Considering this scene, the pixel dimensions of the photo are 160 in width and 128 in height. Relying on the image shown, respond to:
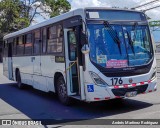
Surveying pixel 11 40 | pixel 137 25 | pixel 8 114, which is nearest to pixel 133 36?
pixel 137 25

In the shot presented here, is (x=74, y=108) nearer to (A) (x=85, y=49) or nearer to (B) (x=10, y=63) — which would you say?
(A) (x=85, y=49)

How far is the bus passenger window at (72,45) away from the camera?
952 cm

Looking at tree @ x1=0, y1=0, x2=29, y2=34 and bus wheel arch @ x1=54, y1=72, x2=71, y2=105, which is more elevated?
tree @ x1=0, y1=0, x2=29, y2=34

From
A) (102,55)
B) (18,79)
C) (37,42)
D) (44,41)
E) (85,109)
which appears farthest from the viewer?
(18,79)

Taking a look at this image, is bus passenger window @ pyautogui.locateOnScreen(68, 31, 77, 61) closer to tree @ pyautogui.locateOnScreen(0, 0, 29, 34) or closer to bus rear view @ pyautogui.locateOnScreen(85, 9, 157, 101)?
bus rear view @ pyautogui.locateOnScreen(85, 9, 157, 101)

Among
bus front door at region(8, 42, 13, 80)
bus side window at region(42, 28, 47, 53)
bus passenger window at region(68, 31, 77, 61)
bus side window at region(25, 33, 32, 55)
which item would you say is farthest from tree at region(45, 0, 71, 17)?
bus passenger window at region(68, 31, 77, 61)

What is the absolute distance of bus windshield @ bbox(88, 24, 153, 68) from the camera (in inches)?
339

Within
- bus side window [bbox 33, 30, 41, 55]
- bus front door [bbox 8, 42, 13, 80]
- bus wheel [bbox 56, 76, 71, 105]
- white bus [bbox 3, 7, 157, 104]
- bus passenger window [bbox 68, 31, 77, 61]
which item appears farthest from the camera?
bus front door [bbox 8, 42, 13, 80]

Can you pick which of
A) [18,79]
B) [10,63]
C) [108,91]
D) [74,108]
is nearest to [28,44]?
[18,79]

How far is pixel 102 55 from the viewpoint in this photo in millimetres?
8602

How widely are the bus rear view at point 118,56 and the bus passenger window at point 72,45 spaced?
3.34 feet

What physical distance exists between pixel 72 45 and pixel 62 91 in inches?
65.3

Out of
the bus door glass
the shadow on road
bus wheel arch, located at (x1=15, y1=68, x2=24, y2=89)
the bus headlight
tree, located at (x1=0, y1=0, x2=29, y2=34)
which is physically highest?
tree, located at (x1=0, y1=0, x2=29, y2=34)

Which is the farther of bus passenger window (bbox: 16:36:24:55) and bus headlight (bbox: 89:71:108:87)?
bus passenger window (bbox: 16:36:24:55)
